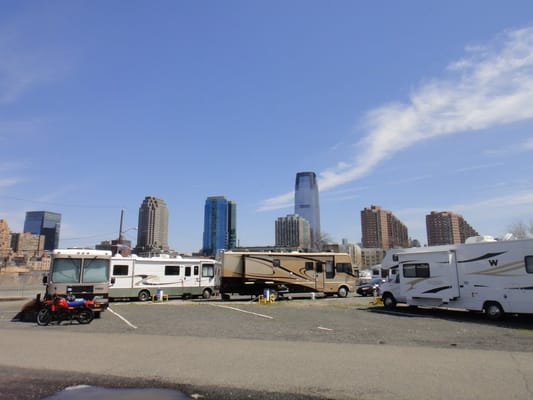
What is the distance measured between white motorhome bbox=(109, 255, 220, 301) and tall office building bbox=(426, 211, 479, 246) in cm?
9710

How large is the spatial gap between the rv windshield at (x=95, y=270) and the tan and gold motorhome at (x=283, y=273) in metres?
11.0

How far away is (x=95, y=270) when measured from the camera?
59.3ft

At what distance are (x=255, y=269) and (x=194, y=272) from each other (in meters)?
4.94

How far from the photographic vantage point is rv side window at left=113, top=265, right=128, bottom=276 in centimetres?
2717

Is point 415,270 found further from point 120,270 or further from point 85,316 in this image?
point 120,270

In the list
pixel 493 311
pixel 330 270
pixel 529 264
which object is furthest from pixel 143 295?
pixel 529 264

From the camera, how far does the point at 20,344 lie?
430 inches

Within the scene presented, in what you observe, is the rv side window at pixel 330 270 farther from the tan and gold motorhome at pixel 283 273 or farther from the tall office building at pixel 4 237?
the tall office building at pixel 4 237

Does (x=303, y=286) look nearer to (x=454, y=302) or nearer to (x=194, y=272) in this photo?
(x=194, y=272)

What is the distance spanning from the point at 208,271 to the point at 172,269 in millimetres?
2937

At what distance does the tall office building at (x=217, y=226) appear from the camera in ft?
378

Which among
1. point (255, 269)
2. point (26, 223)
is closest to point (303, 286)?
point (255, 269)

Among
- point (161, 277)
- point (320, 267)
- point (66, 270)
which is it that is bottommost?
point (161, 277)

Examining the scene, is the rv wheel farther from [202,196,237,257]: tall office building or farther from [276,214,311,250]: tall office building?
[276,214,311,250]: tall office building
